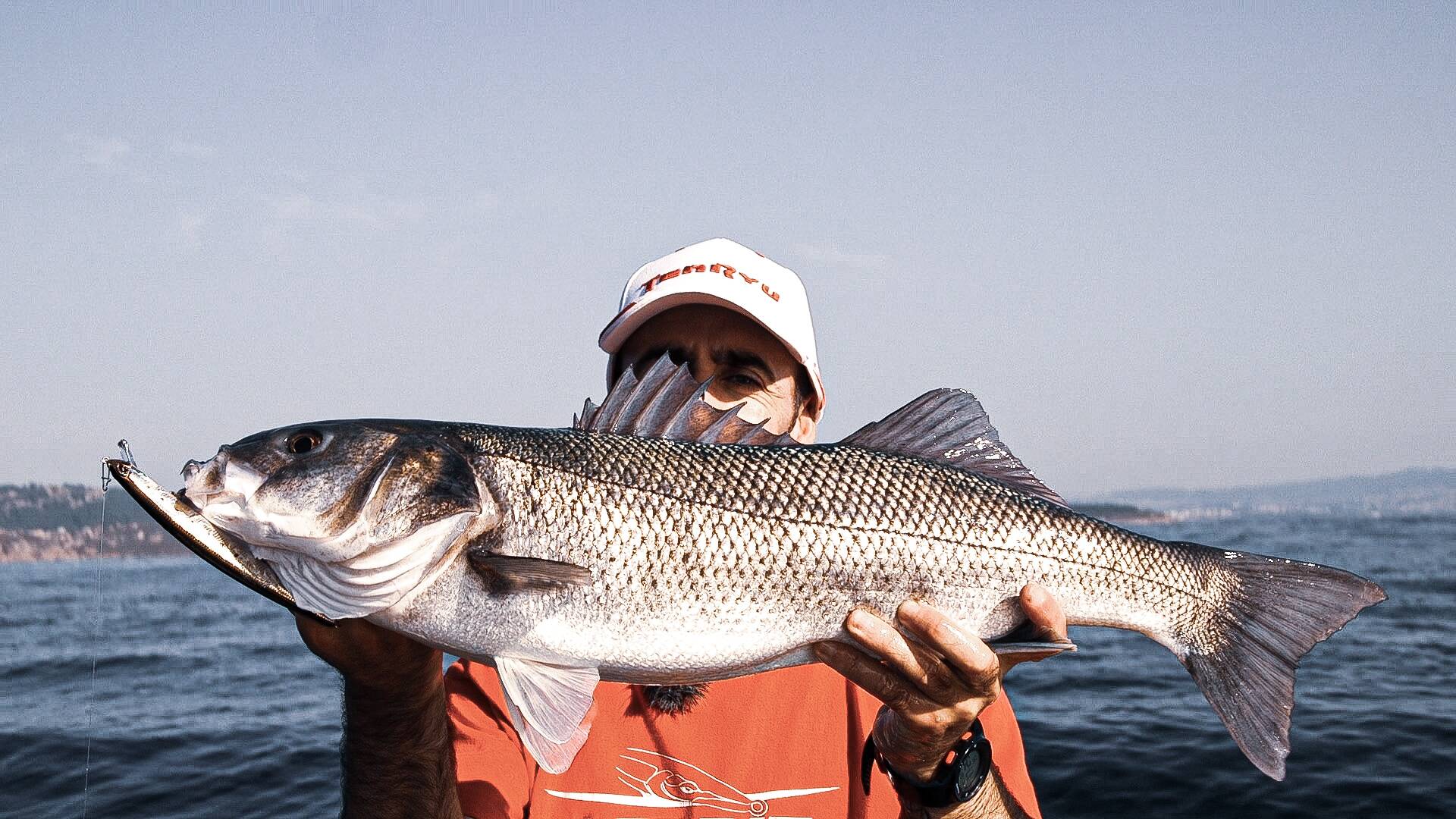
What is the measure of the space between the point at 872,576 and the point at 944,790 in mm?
857

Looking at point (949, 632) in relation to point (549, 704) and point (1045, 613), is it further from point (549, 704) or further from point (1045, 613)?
point (549, 704)

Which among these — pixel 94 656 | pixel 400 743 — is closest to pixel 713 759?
pixel 400 743

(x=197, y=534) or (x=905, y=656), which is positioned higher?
(x=197, y=534)

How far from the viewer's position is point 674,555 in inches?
97.4

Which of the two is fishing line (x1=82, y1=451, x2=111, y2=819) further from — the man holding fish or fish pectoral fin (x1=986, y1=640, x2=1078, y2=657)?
fish pectoral fin (x1=986, y1=640, x2=1078, y2=657)

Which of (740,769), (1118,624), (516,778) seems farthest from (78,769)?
(1118,624)

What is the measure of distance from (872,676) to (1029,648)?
42cm

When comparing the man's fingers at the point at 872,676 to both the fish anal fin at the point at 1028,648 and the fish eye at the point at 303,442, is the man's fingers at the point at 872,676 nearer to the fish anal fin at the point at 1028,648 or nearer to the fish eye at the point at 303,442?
the fish anal fin at the point at 1028,648

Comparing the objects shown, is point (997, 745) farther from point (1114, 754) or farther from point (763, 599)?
point (1114, 754)

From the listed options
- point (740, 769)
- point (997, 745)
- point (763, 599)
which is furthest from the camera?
point (997, 745)

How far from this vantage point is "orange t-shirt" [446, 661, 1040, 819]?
3.27m

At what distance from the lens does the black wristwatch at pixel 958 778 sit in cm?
296

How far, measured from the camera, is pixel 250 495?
234 cm

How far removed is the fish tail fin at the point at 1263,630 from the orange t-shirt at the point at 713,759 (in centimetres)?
96
